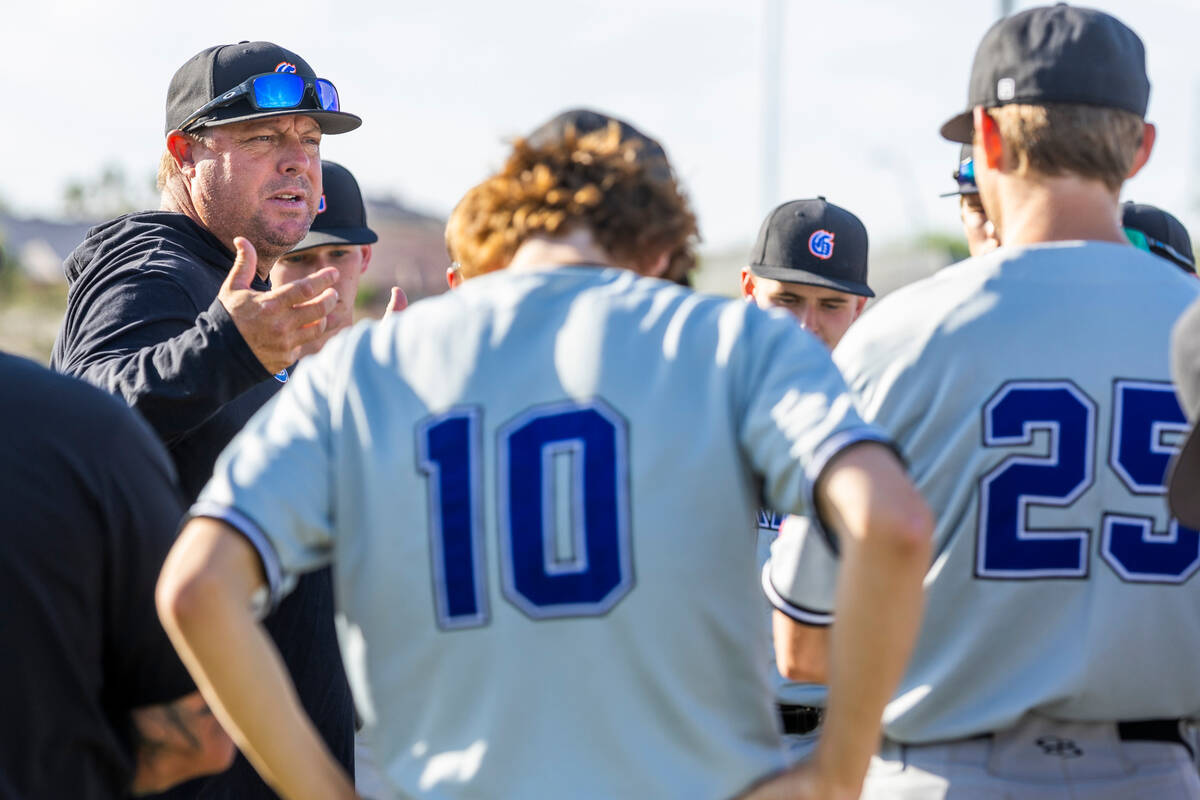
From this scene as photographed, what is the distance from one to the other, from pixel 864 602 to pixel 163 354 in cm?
195

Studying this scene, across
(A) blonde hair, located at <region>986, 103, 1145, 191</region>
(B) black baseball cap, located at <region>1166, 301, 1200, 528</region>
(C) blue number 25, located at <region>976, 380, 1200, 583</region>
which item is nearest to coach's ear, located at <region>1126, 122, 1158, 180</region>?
(A) blonde hair, located at <region>986, 103, 1145, 191</region>

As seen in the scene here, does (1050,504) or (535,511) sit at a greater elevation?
(535,511)

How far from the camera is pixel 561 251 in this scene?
2150 mm

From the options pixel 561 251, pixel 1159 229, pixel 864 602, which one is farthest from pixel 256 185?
pixel 1159 229

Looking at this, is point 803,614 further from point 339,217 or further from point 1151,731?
point 339,217

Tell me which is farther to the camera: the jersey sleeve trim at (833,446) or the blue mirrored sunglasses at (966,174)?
the blue mirrored sunglasses at (966,174)

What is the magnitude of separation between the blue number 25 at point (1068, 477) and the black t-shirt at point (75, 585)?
1.44 metres

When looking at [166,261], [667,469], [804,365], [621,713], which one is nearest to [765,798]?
[621,713]

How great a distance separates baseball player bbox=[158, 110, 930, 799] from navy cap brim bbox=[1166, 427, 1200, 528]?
0.49 m

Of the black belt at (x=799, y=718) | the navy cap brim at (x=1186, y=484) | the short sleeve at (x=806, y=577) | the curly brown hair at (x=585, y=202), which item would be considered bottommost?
the black belt at (x=799, y=718)

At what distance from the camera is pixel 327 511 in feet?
6.75

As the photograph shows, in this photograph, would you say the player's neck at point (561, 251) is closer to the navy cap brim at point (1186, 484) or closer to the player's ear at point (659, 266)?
the player's ear at point (659, 266)

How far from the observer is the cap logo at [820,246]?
16.4 feet

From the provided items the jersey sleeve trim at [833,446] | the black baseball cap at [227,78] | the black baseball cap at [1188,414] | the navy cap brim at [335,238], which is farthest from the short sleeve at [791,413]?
the navy cap brim at [335,238]
